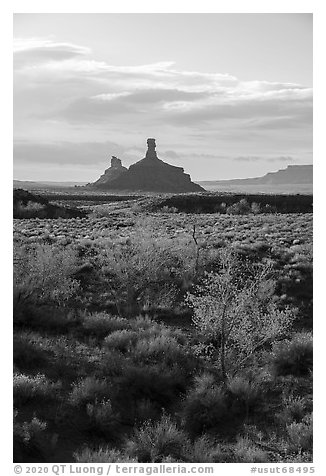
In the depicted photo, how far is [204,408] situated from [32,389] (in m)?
3.46

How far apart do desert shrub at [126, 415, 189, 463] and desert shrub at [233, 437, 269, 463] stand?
0.91 meters

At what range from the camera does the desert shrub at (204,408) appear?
34.4 ft

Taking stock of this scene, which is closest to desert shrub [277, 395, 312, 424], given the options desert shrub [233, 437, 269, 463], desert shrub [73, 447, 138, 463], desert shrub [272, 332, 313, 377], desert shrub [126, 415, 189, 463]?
desert shrub [233, 437, 269, 463]

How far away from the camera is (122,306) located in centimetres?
1678

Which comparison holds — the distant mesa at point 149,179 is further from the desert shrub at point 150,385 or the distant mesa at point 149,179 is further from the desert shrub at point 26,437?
the desert shrub at point 26,437

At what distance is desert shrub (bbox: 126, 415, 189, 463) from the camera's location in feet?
30.0

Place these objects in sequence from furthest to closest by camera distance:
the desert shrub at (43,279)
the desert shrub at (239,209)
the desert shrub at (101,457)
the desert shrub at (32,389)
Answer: the desert shrub at (239,209), the desert shrub at (43,279), the desert shrub at (32,389), the desert shrub at (101,457)

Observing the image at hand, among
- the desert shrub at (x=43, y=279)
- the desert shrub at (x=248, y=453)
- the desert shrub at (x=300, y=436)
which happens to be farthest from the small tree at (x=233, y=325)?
the desert shrub at (x=43, y=279)

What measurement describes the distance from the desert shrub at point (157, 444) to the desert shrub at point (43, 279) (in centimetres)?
618

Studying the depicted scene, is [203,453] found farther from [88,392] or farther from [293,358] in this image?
[293,358]
